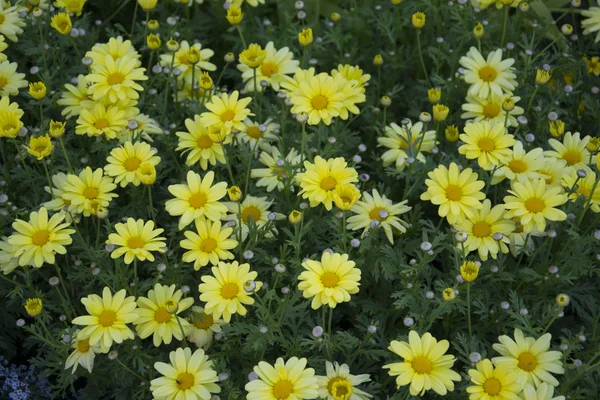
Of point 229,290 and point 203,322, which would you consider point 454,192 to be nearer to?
point 229,290

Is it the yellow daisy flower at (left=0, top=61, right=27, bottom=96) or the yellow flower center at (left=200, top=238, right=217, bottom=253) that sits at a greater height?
the yellow daisy flower at (left=0, top=61, right=27, bottom=96)

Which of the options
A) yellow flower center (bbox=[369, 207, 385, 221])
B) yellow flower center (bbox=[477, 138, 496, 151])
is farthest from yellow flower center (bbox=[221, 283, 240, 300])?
yellow flower center (bbox=[477, 138, 496, 151])

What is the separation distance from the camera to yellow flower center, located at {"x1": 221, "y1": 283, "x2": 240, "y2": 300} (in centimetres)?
236

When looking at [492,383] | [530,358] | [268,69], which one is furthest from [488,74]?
[492,383]

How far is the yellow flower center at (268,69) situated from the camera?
3240 mm

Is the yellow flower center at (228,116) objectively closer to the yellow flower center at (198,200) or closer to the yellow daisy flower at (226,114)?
the yellow daisy flower at (226,114)

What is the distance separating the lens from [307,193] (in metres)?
2.50

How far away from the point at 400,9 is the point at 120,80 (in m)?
1.53

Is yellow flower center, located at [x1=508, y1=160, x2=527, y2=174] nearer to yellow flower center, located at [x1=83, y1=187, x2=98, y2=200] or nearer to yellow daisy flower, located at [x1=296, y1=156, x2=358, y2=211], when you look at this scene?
yellow daisy flower, located at [x1=296, y1=156, x2=358, y2=211]

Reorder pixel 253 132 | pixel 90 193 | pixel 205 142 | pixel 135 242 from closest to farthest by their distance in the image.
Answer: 1. pixel 135 242
2. pixel 90 193
3. pixel 205 142
4. pixel 253 132

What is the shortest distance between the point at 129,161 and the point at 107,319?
585 mm

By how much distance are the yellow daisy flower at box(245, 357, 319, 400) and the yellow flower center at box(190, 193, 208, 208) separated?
602 millimetres

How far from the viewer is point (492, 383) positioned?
225cm

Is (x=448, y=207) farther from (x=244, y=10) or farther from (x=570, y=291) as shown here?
(x=244, y=10)
